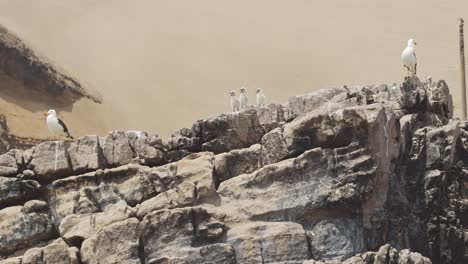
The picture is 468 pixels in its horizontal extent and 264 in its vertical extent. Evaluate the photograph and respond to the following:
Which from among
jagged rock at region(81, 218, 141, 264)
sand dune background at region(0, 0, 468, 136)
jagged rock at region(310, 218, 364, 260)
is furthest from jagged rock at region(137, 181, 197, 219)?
sand dune background at region(0, 0, 468, 136)

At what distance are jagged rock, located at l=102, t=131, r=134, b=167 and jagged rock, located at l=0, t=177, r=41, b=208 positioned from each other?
1482 millimetres

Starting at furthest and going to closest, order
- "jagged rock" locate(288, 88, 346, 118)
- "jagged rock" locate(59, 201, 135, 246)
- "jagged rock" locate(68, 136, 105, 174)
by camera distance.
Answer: "jagged rock" locate(288, 88, 346, 118)
"jagged rock" locate(68, 136, 105, 174)
"jagged rock" locate(59, 201, 135, 246)

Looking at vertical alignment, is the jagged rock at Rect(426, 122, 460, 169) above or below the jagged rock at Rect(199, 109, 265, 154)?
below

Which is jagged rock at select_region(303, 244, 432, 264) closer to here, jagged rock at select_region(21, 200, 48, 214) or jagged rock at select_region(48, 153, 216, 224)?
jagged rock at select_region(48, 153, 216, 224)

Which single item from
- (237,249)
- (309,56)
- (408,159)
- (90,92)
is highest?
(309,56)

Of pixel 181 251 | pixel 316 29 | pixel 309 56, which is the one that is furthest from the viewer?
pixel 316 29

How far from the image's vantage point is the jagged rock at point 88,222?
762 inches

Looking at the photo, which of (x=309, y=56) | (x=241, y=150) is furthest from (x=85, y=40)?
(x=241, y=150)

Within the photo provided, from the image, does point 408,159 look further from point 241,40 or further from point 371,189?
point 241,40

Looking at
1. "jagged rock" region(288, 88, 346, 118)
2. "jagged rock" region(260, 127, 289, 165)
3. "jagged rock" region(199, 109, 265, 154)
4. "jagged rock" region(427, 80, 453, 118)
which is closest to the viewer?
"jagged rock" region(260, 127, 289, 165)

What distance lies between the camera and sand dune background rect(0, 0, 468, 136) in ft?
178

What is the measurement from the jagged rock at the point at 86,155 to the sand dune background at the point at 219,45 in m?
25.4

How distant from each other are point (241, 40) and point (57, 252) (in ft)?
150

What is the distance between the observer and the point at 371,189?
1948 cm
